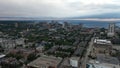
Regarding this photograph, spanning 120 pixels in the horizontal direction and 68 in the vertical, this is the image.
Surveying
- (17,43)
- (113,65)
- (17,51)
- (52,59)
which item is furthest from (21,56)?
(113,65)

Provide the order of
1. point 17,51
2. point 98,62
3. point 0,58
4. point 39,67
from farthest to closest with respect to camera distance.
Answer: point 17,51, point 0,58, point 98,62, point 39,67

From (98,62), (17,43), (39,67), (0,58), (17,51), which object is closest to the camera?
(39,67)

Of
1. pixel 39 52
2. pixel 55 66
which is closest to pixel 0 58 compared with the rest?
pixel 39 52

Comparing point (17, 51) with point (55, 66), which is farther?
point (17, 51)

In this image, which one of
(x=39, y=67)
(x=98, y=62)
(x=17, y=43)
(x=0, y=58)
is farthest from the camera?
(x=17, y=43)

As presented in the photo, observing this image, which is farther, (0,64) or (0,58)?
(0,58)

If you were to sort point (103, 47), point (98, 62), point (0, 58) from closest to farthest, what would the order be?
point (98, 62) → point (0, 58) → point (103, 47)

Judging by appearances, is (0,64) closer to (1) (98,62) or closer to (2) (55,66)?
(2) (55,66)

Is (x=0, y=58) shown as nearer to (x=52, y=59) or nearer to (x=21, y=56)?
(x=21, y=56)
